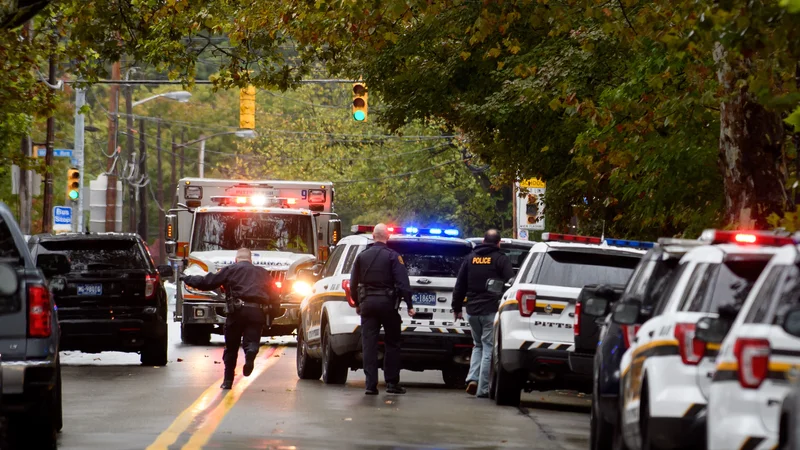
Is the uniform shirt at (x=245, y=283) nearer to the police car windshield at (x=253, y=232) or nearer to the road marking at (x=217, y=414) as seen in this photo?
the road marking at (x=217, y=414)

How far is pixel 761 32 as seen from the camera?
11.8 m

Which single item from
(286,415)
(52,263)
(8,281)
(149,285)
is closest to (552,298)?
(286,415)

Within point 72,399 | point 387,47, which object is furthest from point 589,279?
point 387,47

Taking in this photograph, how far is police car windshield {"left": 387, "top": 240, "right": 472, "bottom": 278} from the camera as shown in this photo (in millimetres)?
19078

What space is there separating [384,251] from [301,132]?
200ft

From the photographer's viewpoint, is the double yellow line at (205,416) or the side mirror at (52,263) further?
the side mirror at (52,263)

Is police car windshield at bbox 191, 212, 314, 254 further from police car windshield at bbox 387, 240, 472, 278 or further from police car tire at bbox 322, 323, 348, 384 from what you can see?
police car windshield at bbox 387, 240, 472, 278

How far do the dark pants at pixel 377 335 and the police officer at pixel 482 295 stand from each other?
73 centimetres

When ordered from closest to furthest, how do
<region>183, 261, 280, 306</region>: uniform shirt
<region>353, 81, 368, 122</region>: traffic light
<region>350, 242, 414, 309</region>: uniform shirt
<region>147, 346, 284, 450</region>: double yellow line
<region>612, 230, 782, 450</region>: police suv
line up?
<region>612, 230, 782, 450</region>: police suv → <region>147, 346, 284, 450</region>: double yellow line → <region>350, 242, 414, 309</region>: uniform shirt → <region>183, 261, 280, 306</region>: uniform shirt → <region>353, 81, 368, 122</region>: traffic light

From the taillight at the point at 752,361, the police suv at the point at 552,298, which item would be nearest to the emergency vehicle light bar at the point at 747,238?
the taillight at the point at 752,361

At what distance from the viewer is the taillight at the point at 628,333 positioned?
1078 cm

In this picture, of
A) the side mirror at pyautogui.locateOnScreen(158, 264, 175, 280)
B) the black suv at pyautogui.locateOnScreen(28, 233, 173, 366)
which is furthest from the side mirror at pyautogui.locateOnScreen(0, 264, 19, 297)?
the side mirror at pyautogui.locateOnScreen(158, 264, 175, 280)

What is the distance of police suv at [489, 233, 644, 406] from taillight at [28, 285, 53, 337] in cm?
606

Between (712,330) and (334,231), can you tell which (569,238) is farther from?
(334,231)
